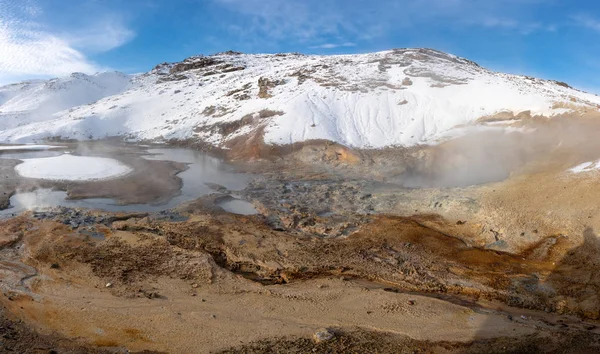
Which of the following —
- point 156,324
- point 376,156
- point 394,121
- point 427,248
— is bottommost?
point 156,324

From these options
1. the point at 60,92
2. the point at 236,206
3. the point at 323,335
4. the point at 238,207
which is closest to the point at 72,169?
the point at 236,206

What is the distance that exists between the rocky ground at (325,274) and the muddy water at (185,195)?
3.36 ft

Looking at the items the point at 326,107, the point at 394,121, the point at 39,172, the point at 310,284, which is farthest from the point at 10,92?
the point at 310,284

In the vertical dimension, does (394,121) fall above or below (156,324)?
above

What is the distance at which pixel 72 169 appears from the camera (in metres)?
21.4

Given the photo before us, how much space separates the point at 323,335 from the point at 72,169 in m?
19.7

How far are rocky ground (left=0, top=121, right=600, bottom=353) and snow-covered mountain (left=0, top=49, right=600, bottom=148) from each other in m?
10.7

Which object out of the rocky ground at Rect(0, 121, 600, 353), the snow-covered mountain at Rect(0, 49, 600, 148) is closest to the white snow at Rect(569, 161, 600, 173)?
the rocky ground at Rect(0, 121, 600, 353)

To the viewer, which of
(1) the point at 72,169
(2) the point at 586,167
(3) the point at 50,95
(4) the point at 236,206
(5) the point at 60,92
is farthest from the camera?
(5) the point at 60,92

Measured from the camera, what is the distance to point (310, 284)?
931 centimetres

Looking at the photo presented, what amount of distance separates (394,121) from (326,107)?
5.74 metres

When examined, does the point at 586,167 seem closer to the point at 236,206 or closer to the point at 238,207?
the point at 238,207

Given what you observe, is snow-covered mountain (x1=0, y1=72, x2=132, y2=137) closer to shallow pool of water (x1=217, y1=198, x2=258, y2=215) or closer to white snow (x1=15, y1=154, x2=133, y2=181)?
white snow (x1=15, y1=154, x2=133, y2=181)

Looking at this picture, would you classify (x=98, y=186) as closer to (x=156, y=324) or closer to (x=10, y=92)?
(x=156, y=324)
